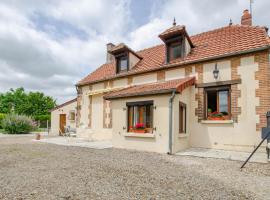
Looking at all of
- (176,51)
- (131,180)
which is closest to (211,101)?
(176,51)

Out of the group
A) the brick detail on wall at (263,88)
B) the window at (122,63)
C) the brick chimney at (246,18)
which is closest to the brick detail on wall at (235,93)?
the brick detail on wall at (263,88)

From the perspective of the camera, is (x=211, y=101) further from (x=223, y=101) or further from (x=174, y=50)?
(x=174, y=50)

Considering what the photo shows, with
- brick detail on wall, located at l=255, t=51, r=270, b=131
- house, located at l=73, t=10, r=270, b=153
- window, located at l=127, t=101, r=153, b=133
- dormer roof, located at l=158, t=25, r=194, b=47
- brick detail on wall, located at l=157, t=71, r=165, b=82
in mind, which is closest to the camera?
brick detail on wall, located at l=255, t=51, r=270, b=131

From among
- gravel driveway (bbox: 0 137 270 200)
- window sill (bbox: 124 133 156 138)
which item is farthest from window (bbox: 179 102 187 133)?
gravel driveway (bbox: 0 137 270 200)

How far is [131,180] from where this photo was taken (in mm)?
4633

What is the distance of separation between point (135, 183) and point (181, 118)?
5830 mm

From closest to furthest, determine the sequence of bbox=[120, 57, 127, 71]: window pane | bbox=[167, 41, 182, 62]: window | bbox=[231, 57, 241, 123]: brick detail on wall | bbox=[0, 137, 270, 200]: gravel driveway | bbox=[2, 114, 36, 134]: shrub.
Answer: bbox=[0, 137, 270, 200]: gravel driveway, bbox=[231, 57, 241, 123]: brick detail on wall, bbox=[167, 41, 182, 62]: window, bbox=[120, 57, 127, 71]: window pane, bbox=[2, 114, 36, 134]: shrub

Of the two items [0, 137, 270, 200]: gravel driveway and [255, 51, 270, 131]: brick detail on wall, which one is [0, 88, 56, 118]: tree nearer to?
[0, 137, 270, 200]: gravel driveway

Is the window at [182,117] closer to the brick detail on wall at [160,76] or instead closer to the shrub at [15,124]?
the brick detail on wall at [160,76]

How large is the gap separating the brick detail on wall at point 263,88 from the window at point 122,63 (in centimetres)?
808

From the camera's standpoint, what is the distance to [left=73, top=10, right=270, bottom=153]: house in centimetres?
861

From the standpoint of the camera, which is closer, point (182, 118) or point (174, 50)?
point (182, 118)

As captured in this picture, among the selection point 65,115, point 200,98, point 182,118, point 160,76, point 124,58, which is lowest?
point 65,115

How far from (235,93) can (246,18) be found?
604cm
